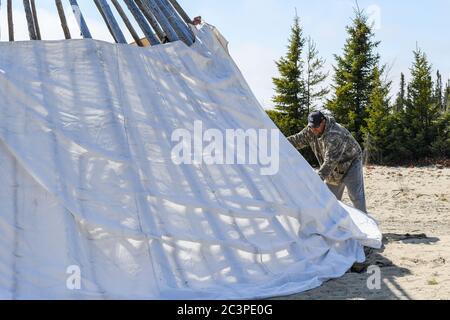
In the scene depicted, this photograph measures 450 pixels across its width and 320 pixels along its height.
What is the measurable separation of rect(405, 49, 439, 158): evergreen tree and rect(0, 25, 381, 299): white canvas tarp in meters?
11.7

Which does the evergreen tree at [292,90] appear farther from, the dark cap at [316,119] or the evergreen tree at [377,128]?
the dark cap at [316,119]

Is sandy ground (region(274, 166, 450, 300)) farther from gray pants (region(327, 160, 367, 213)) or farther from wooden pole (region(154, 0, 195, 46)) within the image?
wooden pole (region(154, 0, 195, 46))

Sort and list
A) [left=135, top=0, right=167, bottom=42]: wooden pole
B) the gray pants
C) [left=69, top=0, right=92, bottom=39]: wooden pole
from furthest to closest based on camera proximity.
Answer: the gray pants
[left=135, top=0, right=167, bottom=42]: wooden pole
[left=69, top=0, right=92, bottom=39]: wooden pole

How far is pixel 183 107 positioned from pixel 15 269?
163 centimetres

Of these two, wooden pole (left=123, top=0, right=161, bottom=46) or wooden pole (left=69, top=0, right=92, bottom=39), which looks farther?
wooden pole (left=123, top=0, right=161, bottom=46)

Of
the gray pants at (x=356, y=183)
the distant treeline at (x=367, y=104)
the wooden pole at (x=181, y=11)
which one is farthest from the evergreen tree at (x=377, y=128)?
the wooden pole at (x=181, y=11)

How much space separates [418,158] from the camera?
52.1ft

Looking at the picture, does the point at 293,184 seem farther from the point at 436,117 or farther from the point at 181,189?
the point at 436,117

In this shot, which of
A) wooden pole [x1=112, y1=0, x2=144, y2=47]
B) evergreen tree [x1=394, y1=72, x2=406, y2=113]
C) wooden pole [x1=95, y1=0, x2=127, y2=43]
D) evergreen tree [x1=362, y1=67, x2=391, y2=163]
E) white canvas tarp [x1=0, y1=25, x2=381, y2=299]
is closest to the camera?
white canvas tarp [x1=0, y1=25, x2=381, y2=299]

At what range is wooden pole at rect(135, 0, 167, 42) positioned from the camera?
508 centimetres

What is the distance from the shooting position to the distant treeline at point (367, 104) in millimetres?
15867

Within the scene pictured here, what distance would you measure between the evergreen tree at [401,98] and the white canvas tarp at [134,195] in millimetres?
12786

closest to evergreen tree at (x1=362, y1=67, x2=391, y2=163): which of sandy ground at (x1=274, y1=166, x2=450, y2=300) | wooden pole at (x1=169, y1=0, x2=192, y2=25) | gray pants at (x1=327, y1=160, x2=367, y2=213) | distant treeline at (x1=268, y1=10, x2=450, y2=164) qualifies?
distant treeline at (x1=268, y1=10, x2=450, y2=164)
